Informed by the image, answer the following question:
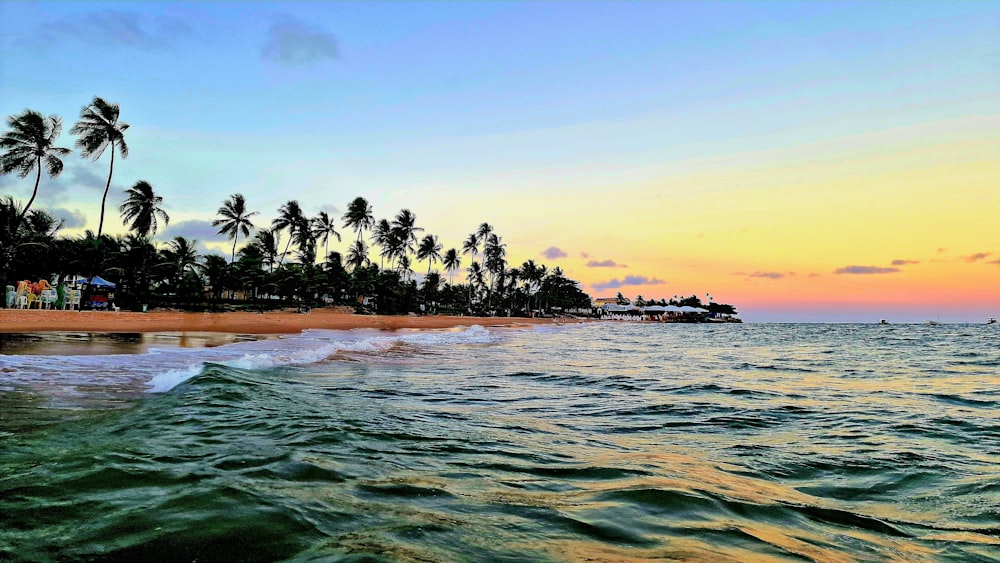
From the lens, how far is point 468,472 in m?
4.05

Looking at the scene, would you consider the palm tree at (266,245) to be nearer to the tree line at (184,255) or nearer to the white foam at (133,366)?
the tree line at (184,255)

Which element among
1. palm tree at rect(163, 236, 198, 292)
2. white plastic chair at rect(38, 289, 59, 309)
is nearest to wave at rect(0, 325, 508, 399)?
white plastic chair at rect(38, 289, 59, 309)

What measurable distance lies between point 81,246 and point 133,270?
4.95 m

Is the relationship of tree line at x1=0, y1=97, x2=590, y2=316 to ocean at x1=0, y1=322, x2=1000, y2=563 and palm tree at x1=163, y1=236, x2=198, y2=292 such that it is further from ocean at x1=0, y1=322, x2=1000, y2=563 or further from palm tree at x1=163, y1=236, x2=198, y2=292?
ocean at x1=0, y1=322, x2=1000, y2=563

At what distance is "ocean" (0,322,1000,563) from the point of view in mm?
2686

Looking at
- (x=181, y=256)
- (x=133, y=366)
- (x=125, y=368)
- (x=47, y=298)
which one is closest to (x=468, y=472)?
(x=125, y=368)

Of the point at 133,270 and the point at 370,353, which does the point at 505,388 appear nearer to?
the point at 370,353

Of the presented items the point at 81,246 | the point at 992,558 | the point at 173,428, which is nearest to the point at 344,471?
the point at 173,428

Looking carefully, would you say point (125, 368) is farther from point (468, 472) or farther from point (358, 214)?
point (358, 214)

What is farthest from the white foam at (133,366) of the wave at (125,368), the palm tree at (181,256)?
the palm tree at (181,256)

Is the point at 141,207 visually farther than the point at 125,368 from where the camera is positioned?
Yes

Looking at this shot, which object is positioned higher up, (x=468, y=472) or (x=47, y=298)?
(x=47, y=298)

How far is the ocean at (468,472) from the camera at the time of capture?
2686 millimetres

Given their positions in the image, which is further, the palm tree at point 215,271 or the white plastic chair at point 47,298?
the palm tree at point 215,271
